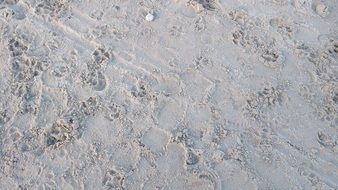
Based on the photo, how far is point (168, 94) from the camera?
12.0 feet

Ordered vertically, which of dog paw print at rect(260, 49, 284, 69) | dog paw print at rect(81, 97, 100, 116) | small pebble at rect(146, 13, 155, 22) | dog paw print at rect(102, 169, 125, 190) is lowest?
dog paw print at rect(102, 169, 125, 190)

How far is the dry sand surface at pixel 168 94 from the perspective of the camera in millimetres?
3355

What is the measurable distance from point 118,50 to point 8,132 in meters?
1.17

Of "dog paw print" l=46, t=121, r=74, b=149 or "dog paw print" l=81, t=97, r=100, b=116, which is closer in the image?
"dog paw print" l=46, t=121, r=74, b=149

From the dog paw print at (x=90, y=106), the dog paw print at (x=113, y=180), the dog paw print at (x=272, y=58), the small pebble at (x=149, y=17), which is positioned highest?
the dog paw print at (x=272, y=58)

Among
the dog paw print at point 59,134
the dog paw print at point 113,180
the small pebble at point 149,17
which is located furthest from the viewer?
the small pebble at point 149,17

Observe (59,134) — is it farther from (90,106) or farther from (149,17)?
(149,17)

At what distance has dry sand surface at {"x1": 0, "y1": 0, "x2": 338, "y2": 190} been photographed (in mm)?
3355

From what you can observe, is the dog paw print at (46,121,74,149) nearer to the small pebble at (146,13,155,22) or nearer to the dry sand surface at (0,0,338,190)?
the dry sand surface at (0,0,338,190)

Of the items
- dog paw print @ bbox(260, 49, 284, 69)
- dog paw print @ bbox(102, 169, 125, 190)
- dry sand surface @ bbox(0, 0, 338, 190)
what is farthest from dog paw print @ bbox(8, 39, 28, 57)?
dog paw print @ bbox(260, 49, 284, 69)

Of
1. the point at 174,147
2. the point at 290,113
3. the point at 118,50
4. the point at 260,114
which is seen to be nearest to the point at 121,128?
the point at 174,147

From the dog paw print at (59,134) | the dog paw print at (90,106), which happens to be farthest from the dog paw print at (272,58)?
the dog paw print at (59,134)

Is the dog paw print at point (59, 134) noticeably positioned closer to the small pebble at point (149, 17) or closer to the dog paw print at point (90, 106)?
the dog paw print at point (90, 106)

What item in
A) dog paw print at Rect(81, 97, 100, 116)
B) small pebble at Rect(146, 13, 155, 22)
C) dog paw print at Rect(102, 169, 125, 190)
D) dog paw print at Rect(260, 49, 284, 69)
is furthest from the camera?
small pebble at Rect(146, 13, 155, 22)
